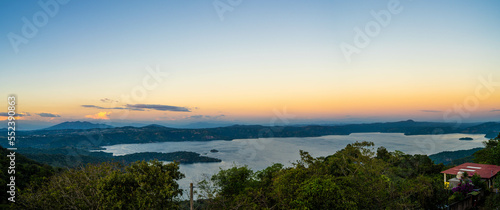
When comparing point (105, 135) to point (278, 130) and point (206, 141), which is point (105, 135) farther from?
point (278, 130)

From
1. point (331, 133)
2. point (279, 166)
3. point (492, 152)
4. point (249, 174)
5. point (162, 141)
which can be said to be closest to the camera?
point (249, 174)

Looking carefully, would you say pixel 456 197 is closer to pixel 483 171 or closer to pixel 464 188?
pixel 464 188

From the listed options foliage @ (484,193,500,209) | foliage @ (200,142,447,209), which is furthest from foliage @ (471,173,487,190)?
foliage @ (484,193,500,209)

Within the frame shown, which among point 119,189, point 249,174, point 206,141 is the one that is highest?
point 119,189

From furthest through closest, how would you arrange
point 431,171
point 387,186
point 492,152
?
point 431,171
point 492,152
point 387,186

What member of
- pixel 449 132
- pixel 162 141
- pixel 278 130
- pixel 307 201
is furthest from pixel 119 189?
pixel 449 132

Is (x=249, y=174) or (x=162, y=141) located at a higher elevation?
(x=249, y=174)

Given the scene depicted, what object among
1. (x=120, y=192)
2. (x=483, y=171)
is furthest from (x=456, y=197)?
(x=120, y=192)
